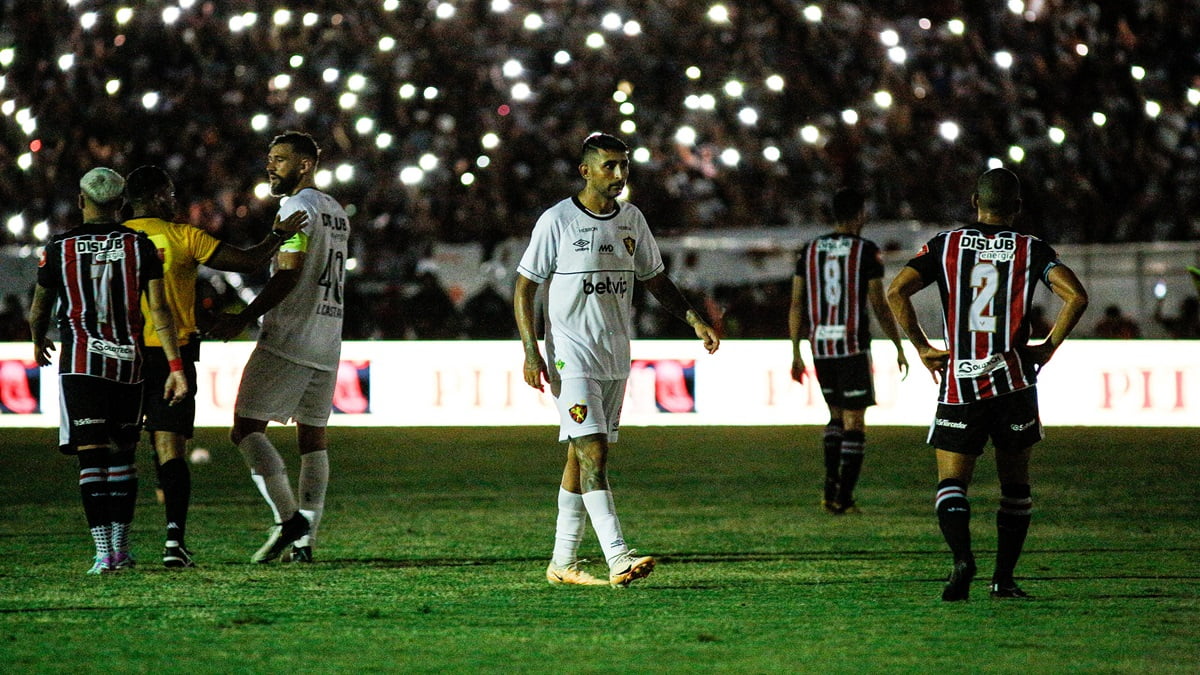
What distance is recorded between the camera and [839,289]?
36.9 feet

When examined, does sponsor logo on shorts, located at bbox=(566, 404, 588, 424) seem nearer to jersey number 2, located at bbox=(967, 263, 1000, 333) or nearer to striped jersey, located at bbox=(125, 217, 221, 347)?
jersey number 2, located at bbox=(967, 263, 1000, 333)

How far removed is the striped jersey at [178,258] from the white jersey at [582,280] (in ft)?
5.58

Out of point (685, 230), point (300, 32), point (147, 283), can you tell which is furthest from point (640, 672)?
point (685, 230)

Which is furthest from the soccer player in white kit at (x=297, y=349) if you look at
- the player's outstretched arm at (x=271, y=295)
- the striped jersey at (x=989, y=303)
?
the striped jersey at (x=989, y=303)

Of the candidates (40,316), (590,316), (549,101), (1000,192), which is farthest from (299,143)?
(549,101)

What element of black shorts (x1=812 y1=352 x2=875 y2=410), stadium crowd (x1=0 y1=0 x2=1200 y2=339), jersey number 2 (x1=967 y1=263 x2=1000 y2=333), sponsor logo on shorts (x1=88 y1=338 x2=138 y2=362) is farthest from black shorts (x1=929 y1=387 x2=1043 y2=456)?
stadium crowd (x1=0 y1=0 x2=1200 y2=339)

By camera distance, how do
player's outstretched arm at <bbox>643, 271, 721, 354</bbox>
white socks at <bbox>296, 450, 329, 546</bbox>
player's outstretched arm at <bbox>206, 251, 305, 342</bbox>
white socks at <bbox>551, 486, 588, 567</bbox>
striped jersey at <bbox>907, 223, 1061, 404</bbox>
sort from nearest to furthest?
striped jersey at <bbox>907, 223, 1061, 404</bbox>
white socks at <bbox>551, 486, 588, 567</bbox>
player's outstretched arm at <bbox>643, 271, 721, 354</bbox>
player's outstretched arm at <bbox>206, 251, 305, 342</bbox>
white socks at <bbox>296, 450, 329, 546</bbox>

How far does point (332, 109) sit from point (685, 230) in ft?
25.9

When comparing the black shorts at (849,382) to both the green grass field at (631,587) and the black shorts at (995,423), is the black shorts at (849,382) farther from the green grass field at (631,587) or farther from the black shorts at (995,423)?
the black shorts at (995,423)

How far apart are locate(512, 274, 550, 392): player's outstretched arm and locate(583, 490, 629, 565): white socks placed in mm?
545

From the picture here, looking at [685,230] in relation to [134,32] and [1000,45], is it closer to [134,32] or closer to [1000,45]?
[1000,45]

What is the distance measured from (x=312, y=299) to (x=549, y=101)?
65.7 feet

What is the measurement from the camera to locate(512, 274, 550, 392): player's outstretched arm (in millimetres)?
7527

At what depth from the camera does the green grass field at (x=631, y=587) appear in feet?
19.4
